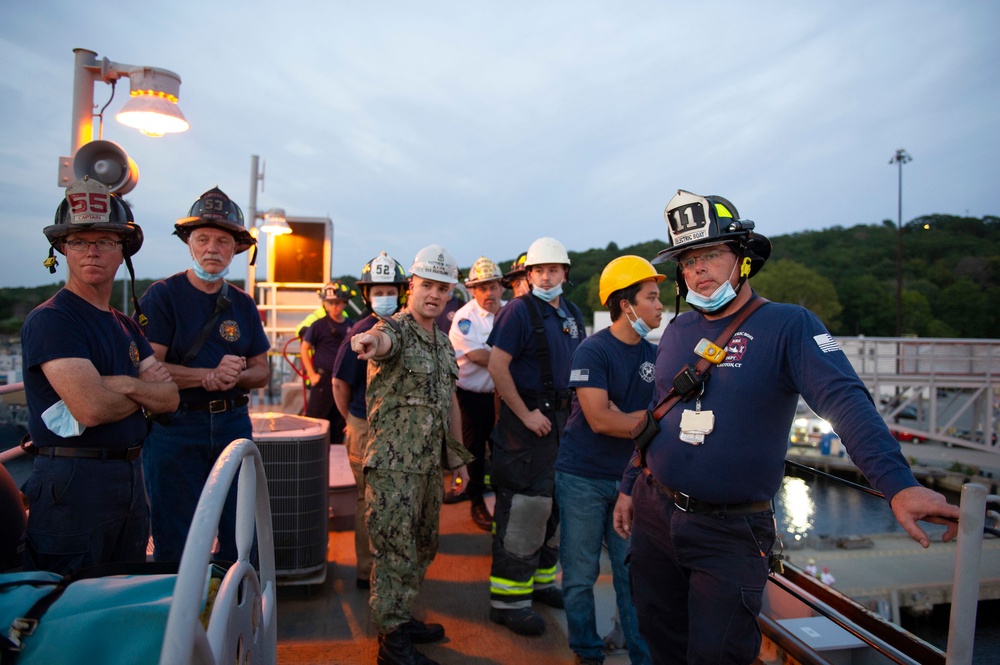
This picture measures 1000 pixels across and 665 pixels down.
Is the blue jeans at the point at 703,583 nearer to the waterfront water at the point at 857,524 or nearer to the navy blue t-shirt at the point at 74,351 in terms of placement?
the navy blue t-shirt at the point at 74,351

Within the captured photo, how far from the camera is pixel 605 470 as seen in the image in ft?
11.6

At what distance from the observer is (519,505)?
407 centimetres

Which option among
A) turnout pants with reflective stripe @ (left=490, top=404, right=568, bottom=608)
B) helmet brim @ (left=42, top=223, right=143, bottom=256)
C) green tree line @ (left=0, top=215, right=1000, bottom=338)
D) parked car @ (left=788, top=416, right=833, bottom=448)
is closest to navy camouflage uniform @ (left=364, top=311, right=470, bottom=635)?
turnout pants with reflective stripe @ (left=490, top=404, right=568, bottom=608)

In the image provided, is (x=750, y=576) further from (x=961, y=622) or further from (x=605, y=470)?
(x=605, y=470)

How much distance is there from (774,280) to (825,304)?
571cm

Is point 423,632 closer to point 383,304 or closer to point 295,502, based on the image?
point 295,502

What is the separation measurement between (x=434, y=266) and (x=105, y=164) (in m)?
2.49

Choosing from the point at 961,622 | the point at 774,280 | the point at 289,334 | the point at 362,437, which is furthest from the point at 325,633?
the point at 774,280

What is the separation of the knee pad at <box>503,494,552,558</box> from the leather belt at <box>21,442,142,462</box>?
2161 millimetres

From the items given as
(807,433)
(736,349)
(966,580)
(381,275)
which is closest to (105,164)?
(381,275)

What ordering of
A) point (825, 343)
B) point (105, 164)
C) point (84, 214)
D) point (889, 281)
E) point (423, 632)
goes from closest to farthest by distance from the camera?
point (825, 343), point (84, 214), point (423, 632), point (105, 164), point (889, 281)

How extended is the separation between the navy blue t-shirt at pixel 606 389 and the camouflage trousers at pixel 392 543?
88 cm

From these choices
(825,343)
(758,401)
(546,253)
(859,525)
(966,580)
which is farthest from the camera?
(859,525)

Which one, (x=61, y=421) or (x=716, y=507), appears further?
(x=61, y=421)
